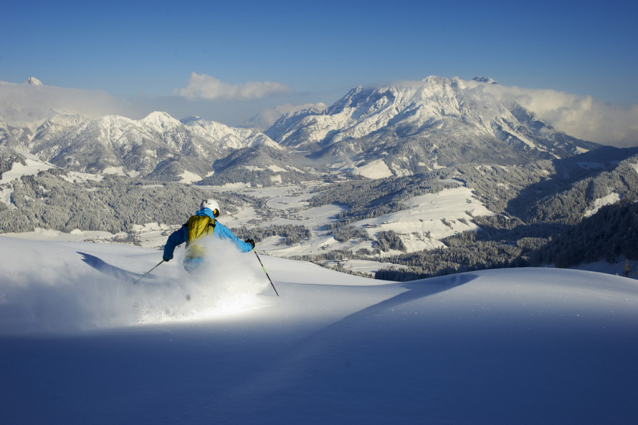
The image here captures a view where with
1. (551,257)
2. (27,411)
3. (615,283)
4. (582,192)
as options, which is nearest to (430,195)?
(582,192)

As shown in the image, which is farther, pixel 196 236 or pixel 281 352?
pixel 196 236

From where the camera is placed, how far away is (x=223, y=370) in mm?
5156

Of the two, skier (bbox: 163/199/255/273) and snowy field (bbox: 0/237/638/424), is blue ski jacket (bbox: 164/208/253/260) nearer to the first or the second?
skier (bbox: 163/199/255/273)

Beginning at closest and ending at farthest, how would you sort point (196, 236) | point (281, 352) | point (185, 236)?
point (281, 352), point (196, 236), point (185, 236)

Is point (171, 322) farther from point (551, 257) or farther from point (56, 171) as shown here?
point (56, 171)

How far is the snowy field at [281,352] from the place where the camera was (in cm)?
394

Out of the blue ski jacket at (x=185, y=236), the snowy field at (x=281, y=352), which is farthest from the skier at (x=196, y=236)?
the snowy field at (x=281, y=352)

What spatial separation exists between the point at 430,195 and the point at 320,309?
187598 millimetres

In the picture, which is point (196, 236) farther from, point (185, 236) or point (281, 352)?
point (281, 352)

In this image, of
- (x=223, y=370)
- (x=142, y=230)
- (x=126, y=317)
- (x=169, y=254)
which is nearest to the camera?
(x=223, y=370)

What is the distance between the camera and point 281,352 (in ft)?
19.7

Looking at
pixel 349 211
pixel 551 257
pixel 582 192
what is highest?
pixel 582 192

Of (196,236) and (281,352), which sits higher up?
(196,236)

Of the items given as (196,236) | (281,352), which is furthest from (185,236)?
(281,352)
